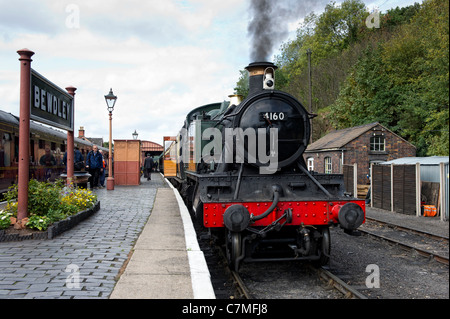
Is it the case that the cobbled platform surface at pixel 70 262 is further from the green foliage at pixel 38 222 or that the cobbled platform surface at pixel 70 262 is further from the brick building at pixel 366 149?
the brick building at pixel 366 149

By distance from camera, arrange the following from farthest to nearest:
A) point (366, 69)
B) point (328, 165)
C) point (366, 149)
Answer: point (366, 69) → point (328, 165) → point (366, 149)

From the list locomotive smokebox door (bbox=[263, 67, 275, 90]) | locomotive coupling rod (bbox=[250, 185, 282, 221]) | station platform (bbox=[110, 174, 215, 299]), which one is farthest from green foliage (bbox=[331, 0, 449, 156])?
locomotive coupling rod (bbox=[250, 185, 282, 221])

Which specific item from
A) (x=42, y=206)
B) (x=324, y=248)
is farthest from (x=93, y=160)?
(x=324, y=248)

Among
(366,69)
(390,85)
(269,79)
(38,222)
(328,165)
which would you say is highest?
(366,69)

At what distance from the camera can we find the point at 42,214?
7.15 metres

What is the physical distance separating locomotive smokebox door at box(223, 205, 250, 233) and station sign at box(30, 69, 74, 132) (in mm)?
4300

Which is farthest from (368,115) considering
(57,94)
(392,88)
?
(57,94)

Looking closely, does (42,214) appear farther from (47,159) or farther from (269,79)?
(47,159)

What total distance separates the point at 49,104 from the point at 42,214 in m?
2.33

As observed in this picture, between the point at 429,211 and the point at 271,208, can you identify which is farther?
the point at 429,211

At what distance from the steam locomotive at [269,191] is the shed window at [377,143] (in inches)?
754

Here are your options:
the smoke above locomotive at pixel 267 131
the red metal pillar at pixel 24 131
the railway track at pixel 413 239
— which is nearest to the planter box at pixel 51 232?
the red metal pillar at pixel 24 131

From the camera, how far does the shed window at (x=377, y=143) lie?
78.3 feet
